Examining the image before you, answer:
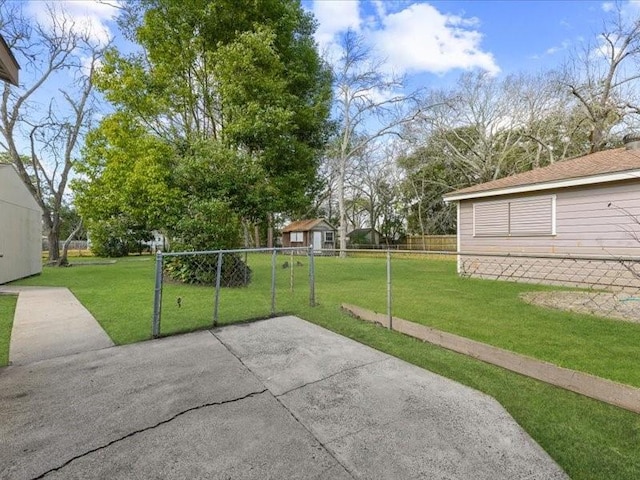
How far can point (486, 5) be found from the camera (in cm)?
1058

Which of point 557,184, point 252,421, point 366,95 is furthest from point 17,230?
point 366,95

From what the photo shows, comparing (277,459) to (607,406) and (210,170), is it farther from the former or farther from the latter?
(210,170)

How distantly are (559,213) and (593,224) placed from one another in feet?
2.38

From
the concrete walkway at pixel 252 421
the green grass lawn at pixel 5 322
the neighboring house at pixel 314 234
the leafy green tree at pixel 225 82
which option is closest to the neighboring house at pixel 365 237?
the neighboring house at pixel 314 234

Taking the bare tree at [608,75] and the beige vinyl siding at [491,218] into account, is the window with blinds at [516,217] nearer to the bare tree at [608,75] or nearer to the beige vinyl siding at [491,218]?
the beige vinyl siding at [491,218]

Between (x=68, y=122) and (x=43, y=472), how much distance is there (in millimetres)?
20300

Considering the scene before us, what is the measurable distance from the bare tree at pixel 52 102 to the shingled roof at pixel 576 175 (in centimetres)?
1792

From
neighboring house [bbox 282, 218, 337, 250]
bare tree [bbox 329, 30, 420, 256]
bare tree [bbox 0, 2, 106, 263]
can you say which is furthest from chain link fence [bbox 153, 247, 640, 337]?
neighboring house [bbox 282, 218, 337, 250]

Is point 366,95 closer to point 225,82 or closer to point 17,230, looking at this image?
point 225,82

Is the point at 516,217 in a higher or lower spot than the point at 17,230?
higher

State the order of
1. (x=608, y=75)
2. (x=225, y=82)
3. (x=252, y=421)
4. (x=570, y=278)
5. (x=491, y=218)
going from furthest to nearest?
1. (x=608, y=75)
2. (x=491, y=218)
3. (x=225, y=82)
4. (x=570, y=278)
5. (x=252, y=421)

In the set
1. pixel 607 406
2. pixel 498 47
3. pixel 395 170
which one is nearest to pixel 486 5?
pixel 498 47

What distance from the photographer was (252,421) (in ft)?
7.43

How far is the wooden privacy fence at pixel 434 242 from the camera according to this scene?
2056cm
